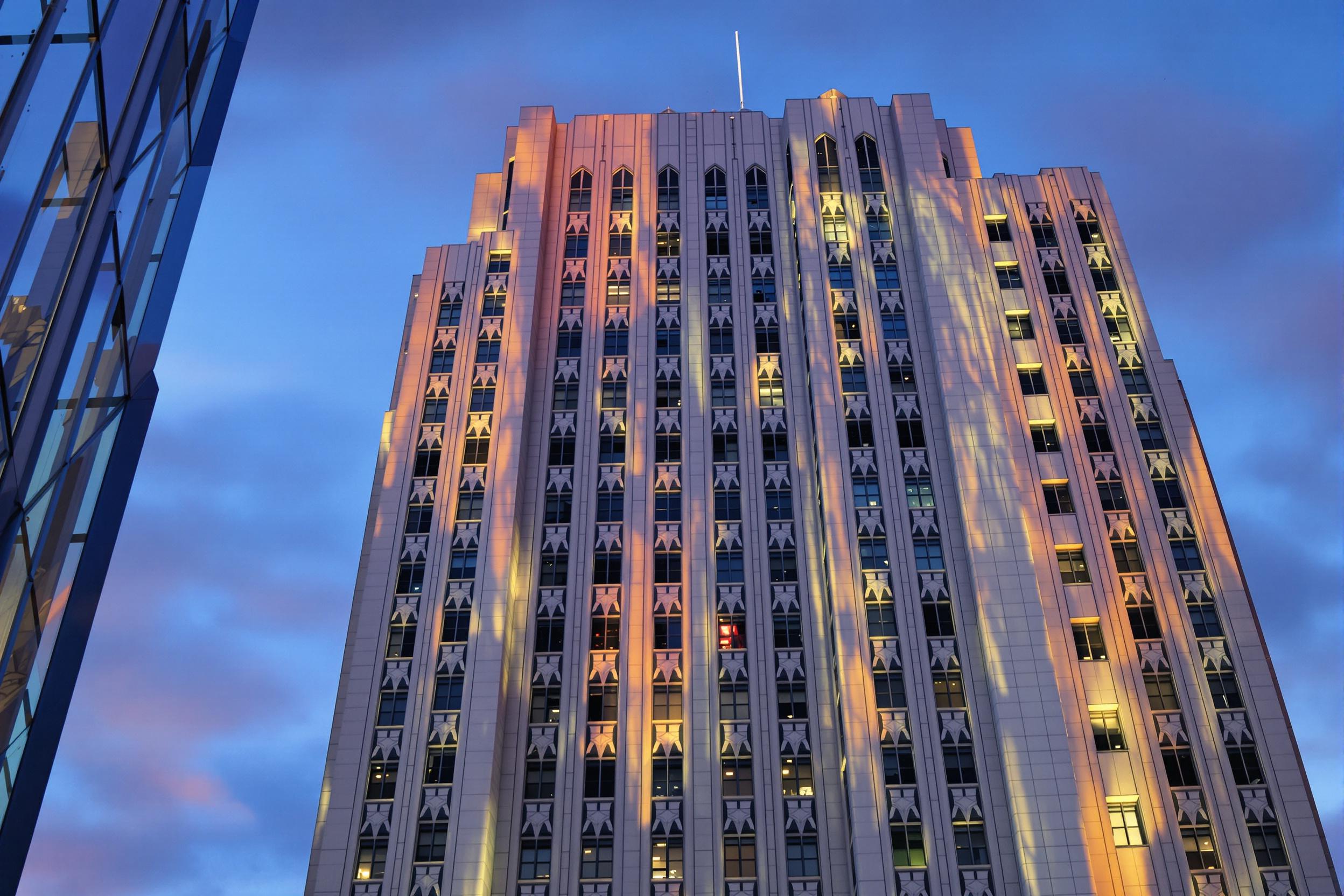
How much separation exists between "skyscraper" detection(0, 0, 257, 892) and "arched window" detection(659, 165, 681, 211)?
54.8 m

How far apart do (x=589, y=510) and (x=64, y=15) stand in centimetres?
4968

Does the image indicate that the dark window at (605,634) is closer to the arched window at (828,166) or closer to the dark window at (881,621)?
the dark window at (881,621)

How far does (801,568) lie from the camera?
193 ft

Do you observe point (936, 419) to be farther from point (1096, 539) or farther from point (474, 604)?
point (474, 604)

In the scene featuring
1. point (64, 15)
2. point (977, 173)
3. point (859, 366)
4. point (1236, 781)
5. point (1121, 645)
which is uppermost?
point (977, 173)

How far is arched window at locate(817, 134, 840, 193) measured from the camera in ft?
241

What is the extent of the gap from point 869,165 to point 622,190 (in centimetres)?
1644

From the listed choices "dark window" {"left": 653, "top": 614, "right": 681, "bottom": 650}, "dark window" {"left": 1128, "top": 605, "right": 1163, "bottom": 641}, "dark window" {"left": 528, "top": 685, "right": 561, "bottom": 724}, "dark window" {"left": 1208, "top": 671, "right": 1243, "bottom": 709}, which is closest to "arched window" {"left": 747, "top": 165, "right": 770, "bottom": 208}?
"dark window" {"left": 653, "top": 614, "right": 681, "bottom": 650}

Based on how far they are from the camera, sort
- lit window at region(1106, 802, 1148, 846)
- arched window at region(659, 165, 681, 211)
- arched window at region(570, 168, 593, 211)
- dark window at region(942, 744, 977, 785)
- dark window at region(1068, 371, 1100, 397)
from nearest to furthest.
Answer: lit window at region(1106, 802, 1148, 846), dark window at region(942, 744, 977, 785), dark window at region(1068, 371, 1100, 397), arched window at region(659, 165, 681, 211), arched window at region(570, 168, 593, 211)

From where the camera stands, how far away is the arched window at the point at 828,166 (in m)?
73.3

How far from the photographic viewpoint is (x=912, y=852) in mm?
49844

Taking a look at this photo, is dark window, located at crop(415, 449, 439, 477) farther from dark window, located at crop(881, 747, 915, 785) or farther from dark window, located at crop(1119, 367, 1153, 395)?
dark window, located at crop(1119, 367, 1153, 395)

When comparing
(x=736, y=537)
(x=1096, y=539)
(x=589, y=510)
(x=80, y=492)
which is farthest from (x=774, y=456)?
(x=80, y=492)

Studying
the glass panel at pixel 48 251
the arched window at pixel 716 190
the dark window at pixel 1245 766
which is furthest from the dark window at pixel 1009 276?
the glass panel at pixel 48 251
